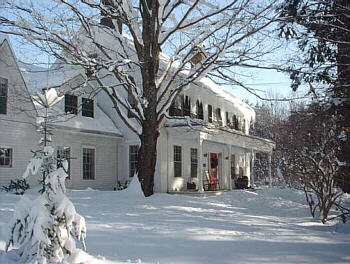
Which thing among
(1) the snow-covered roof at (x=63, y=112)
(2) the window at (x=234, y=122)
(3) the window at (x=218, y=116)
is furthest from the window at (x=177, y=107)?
(2) the window at (x=234, y=122)

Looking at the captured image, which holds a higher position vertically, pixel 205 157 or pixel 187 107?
pixel 187 107

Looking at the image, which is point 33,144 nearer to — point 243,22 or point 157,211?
point 157,211

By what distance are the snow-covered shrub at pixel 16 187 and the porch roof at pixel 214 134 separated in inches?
Result: 281

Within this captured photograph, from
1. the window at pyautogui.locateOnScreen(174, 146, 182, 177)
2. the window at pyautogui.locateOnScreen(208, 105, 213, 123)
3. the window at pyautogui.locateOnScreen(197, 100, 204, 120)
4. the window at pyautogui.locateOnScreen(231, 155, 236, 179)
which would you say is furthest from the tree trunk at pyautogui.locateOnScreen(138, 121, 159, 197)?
the window at pyautogui.locateOnScreen(231, 155, 236, 179)

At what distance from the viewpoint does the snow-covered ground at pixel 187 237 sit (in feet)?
20.1

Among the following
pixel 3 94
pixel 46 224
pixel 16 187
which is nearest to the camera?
pixel 46 224

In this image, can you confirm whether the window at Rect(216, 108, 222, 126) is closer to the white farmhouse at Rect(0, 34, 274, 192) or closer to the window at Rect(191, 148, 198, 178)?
the white farmhouse at Rect(0, 34, 274, 192)

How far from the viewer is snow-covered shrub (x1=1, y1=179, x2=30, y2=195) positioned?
15383 millimetres

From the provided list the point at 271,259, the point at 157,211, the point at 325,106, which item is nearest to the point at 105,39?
the point at 157,211

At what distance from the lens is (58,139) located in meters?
18.0

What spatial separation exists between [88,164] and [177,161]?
4645 mm

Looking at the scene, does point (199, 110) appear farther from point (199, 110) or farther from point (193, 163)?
point (193, 163)

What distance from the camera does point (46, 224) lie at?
4.86m

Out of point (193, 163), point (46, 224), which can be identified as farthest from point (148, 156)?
point (46, 224)
